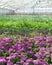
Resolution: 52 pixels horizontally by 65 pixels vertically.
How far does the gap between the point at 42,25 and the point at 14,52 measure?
136 inches

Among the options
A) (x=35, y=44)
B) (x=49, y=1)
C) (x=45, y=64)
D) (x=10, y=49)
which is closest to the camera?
(x=45, y=64)

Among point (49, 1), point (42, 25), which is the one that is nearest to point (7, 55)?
point (42, 25)

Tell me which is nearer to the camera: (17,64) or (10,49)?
(17,64)

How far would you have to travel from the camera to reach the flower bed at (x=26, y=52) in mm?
3010

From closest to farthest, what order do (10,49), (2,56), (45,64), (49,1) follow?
(45,64) < (2,56) < (10,49) < (49,1)

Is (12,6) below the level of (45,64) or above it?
below

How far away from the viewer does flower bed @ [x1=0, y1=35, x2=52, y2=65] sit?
301 centimetres

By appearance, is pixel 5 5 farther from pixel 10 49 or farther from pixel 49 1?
pixel 10 49

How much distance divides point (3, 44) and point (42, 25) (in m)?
3.16

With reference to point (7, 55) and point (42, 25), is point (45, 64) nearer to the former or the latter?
point (7, 55)

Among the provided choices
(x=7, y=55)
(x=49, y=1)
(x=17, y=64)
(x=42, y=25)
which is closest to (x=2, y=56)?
(x=7, y=55)

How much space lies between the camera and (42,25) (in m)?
6.79

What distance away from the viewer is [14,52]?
11.2 feet

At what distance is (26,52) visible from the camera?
3445mm
